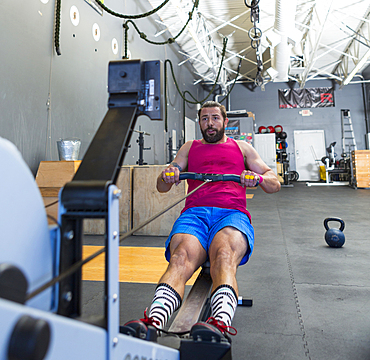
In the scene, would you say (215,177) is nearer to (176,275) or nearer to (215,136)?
(215,136)

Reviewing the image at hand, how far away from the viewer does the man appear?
1153mm

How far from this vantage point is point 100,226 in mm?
3342

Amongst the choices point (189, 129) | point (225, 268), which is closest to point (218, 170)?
point (225, 268)

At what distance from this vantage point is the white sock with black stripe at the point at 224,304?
3.58 ft

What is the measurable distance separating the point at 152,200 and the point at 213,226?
6.63 ft

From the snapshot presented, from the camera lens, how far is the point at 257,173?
178 cm

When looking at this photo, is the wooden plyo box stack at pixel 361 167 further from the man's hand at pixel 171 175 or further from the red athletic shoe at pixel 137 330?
the red athletic shoe at pixel 137 330

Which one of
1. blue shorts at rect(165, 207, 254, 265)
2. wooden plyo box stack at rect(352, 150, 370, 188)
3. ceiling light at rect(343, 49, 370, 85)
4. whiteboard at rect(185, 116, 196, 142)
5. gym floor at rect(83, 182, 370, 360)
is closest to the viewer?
gym floor at rect(83, 182, 370, 360)

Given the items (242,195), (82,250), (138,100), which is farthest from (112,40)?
(82,250)

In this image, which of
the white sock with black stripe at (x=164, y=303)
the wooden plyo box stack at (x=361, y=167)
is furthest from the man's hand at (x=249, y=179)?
the wooden plyo box stack at (x=361, y=167)

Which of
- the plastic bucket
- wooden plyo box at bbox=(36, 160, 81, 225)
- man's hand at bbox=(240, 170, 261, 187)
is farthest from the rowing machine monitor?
the plastic bucket

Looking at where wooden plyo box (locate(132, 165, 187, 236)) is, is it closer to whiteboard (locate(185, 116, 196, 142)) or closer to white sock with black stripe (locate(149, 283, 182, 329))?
white sock with black stripe (locate(149, 283, 182, 329))

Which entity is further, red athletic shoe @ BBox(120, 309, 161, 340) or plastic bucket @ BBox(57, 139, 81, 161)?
plastic bucket @ BBox(57, 139, 81, 161)

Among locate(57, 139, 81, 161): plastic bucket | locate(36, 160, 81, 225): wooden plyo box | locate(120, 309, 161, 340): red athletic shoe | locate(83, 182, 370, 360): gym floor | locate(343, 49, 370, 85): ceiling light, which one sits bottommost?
locate(83, 182, 370, 360): gym floor
